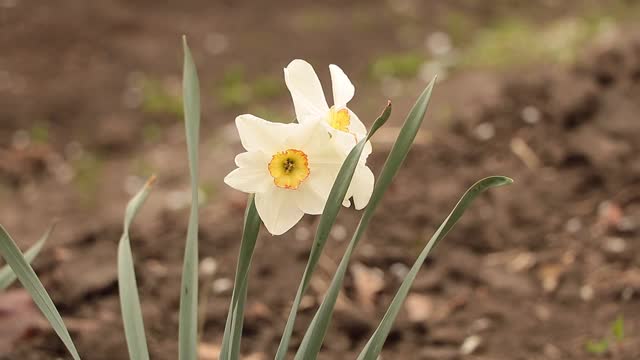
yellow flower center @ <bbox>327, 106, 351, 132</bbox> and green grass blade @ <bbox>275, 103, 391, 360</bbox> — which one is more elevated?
yellow flower center @ <bbox>327, 106, 351, 132</bbox>

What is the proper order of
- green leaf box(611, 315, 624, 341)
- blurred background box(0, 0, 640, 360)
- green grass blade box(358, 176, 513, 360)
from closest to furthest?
1. green grass blade box(358, 176, 513, 360)
2. green leaf box(611, 315, 624, 341)
3. blurred background box(0, 0, 640, 360)

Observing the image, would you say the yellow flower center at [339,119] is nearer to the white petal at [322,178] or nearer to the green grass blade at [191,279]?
the white petal at [322,178]

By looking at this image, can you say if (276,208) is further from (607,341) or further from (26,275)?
(607,341)

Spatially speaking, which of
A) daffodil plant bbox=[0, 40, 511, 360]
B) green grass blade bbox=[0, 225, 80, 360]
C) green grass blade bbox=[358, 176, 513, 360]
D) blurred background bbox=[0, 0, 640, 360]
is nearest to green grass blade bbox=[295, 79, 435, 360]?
daffodil plant bbox=[0, 40, 511, 360]

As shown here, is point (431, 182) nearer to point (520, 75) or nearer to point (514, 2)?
point (520, 75)

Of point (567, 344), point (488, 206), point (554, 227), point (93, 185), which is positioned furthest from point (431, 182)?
point (93, 185)

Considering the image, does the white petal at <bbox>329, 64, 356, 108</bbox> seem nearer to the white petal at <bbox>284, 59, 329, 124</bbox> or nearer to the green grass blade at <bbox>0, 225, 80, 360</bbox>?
the white petal at <bbox>284, 59, 329, 124</bbox>
